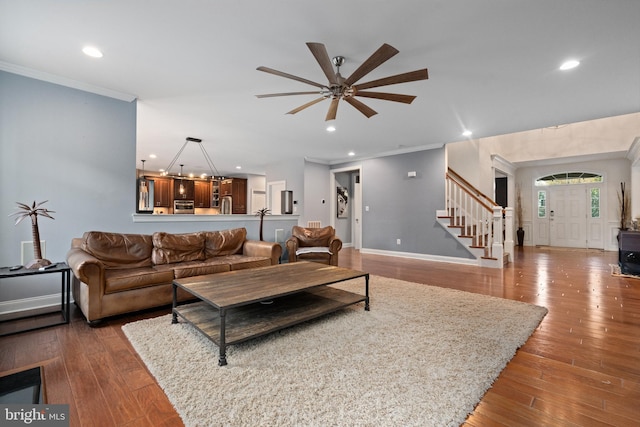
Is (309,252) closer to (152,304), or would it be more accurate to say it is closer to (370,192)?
(152,304)

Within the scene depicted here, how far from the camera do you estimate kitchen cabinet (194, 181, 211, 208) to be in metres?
10.3

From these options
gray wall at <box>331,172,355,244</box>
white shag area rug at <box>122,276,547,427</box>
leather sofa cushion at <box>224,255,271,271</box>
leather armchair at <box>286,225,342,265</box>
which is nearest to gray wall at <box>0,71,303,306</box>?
leather sofa cushion at <box>224,255,271,271</box>

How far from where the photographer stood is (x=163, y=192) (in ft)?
31.6

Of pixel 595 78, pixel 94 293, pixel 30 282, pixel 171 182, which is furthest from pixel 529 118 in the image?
pixel 171 182

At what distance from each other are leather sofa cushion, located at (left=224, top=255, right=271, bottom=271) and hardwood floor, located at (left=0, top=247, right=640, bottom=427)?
881 mm

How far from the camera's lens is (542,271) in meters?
4.98

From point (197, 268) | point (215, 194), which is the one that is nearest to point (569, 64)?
point (197, 268)

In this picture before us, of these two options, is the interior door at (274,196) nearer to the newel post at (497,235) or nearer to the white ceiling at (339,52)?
the white ceiling at (339,52)

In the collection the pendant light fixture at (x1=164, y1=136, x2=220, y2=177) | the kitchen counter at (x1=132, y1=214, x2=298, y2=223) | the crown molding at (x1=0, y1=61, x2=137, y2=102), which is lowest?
the kitchen counter at (x1=132, y1=214, x2=298, y2=223)

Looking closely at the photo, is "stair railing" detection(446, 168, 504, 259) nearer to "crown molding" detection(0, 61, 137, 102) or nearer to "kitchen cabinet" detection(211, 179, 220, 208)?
"crown molding" detection(0, 61, 137, 102)
